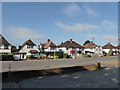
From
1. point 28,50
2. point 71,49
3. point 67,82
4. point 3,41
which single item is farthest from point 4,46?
point 67,82

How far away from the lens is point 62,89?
297 inches

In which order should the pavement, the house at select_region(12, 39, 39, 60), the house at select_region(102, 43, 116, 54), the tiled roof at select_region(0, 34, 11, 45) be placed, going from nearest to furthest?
the pavement → the tiled roof at select_region(0, 34, 11, 45) → the house at select_region(12, 39, 39, 60) → the house at select_region(102, 43, 116, 54)

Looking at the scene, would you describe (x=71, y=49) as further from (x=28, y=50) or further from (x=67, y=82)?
(x=67, y=82)

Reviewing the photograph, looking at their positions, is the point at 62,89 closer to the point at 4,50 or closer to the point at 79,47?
the point at 4,50

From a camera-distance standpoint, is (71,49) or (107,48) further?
(107,48)

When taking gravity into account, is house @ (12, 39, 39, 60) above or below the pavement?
above

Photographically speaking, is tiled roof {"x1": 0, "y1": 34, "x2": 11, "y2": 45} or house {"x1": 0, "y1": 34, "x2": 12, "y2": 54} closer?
house {"x1": 0, "y1": 34, "x2": 12, "y2": 54}

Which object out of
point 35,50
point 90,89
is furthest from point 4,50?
point 90,89

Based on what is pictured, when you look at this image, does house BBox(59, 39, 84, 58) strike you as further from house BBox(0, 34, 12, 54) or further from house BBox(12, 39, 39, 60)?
house BBox(0, 34, 12, 54)

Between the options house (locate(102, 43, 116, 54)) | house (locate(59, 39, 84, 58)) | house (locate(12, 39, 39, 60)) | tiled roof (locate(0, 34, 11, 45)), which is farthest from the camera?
house (locate(102, 43, 116, 54))

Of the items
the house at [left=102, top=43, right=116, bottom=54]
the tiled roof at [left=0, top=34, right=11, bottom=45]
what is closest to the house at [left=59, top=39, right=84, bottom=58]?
the tiled roof at [left=0, top=34, right=11, bottom=45]

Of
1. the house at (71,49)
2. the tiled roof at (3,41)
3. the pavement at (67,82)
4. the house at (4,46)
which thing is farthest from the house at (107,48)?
the pavement at (67,82)


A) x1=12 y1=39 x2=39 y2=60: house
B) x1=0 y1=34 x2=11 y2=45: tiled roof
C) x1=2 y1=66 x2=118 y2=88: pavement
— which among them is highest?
x1=0 y1=34 x2=11 y2=45: tiled roof

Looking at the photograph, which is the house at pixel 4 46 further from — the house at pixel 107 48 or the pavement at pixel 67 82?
the house at pixel 107 48
